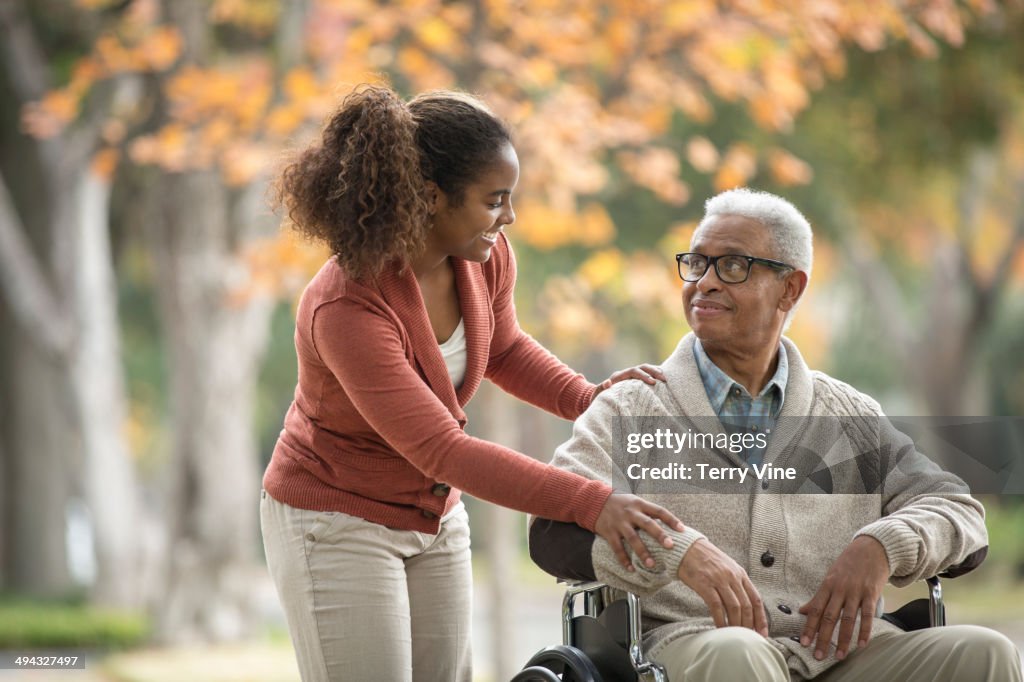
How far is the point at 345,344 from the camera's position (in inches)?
86.5

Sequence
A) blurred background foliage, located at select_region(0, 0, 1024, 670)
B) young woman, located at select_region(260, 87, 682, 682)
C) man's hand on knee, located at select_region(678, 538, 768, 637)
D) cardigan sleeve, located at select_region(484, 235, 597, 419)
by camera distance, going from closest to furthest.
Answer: man's hand on knee, located at select_region(678, 538, 768, 637) → young woman, located at select_region(260, 87, 682, 682) → cardigan sleeve, located at select_region(484, 235, 597, 419) → blurred background foliage, located at select_region(0, 0, 1024, 670)

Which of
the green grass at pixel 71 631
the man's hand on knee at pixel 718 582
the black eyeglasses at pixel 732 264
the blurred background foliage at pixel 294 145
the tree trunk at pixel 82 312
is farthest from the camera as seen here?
the tree trunk at pixel 82 312

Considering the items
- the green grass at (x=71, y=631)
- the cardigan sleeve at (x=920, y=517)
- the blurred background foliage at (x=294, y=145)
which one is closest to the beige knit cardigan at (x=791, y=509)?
the cardigan sleeve at (x=920, y=517)

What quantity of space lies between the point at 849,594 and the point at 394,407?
0.83 metres

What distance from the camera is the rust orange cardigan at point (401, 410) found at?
83.0 inches

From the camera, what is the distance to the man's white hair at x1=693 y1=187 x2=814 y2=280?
8.02 feet

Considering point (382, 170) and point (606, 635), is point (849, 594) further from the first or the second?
point (382, 170)

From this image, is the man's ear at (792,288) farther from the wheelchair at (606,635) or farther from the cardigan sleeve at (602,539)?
the wheelchair at (606,635)

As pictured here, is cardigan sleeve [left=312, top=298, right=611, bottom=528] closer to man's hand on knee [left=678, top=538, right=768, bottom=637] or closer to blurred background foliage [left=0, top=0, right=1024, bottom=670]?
man's hand on knee [left=678, top=538, right=768, bottom=637]

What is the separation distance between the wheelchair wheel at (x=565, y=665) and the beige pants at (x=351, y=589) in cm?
22

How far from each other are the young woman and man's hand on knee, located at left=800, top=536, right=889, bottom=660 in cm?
35

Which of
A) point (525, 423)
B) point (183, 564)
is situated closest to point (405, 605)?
point (183, 564)

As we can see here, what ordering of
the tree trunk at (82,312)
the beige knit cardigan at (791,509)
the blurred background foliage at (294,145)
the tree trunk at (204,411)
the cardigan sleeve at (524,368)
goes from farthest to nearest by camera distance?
the tree trunk at (82,312)
the tree trunk at (204,411)
the blurred background foliage at (294,145)
the cardigan sleeve at (524,368)
the beige knit cardigan at (791,509)
